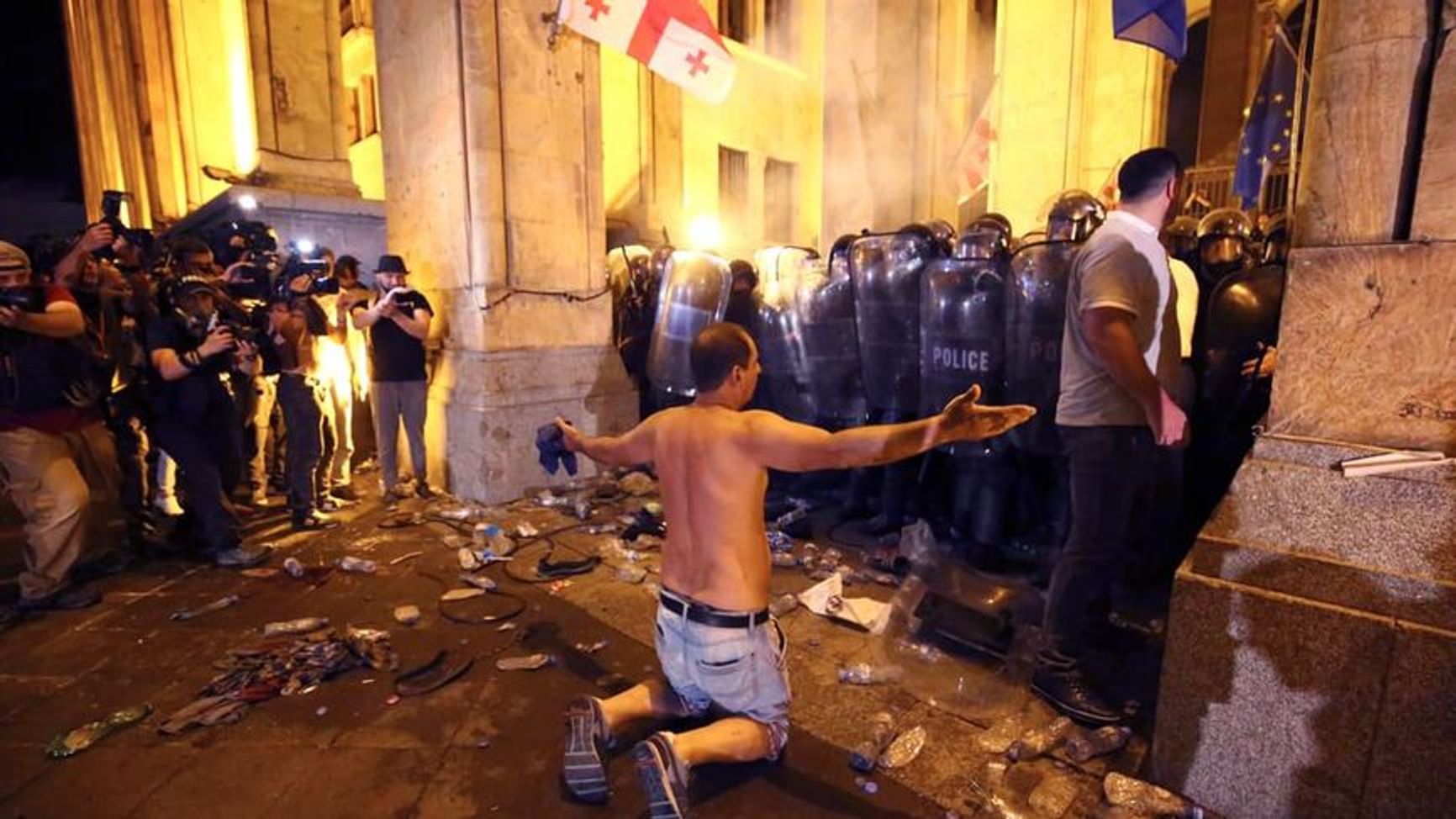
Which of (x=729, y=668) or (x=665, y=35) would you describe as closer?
(x=729, y=668)

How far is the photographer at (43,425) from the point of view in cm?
A: 388

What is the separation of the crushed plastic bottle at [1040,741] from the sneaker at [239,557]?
4703 mm

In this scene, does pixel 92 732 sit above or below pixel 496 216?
below

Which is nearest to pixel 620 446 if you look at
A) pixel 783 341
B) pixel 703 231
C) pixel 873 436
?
pixel 873 436

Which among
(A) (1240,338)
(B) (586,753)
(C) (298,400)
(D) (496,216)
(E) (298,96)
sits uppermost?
(E) (298,96)

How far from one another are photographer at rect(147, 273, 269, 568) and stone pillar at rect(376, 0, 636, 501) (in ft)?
5.29

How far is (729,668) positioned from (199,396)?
424cm

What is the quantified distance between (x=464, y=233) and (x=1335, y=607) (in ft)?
19.5

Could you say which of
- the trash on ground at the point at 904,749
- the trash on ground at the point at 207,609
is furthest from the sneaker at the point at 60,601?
the trash on ground at the point at 904,749

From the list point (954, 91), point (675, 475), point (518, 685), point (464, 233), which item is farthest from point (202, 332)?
point (954, 91)

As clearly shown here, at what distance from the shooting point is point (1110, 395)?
2.80 meters

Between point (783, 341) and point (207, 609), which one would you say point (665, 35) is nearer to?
point (783, 341)

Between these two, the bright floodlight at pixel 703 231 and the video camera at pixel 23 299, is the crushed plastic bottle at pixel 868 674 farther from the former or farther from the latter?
the bright floodlight at pixel 703 231

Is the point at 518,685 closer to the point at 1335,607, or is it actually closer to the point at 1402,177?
the point at 1335,607
